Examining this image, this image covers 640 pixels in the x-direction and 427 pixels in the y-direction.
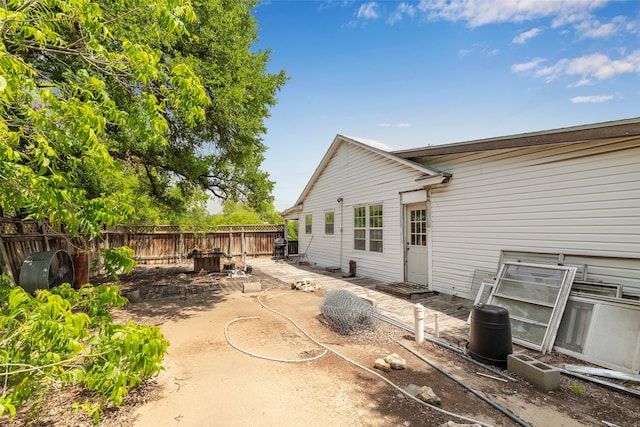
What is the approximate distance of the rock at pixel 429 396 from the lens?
9.30ft

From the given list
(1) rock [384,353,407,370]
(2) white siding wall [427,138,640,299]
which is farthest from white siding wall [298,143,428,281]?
(1) rock [384,353,407,370]

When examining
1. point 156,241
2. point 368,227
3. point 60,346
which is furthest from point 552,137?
point 156,241

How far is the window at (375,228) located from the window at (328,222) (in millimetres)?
2598

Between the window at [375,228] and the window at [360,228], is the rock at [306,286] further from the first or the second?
the window at [360,228]

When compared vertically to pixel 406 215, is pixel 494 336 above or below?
below

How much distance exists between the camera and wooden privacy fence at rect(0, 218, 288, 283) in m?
6.46

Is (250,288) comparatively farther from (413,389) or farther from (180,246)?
(180,246)

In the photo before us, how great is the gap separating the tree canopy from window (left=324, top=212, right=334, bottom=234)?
339cm

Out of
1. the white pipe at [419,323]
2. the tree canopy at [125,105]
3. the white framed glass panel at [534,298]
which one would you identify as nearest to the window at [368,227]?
the tree canopy at [125,105]

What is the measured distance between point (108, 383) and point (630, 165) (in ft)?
22.2

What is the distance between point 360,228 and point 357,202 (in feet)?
2.99

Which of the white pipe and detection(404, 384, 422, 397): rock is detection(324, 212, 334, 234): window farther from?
detection(404, 384, 422, 397): rock

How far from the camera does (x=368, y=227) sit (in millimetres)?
9289

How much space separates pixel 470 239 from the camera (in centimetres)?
624
